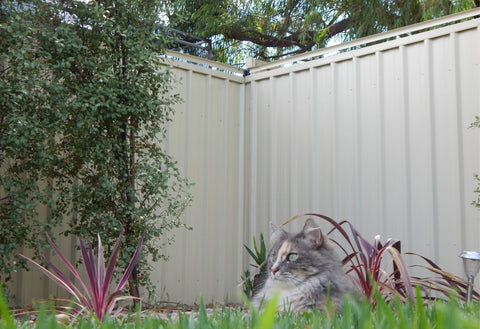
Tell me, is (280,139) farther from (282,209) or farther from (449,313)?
(449,313)

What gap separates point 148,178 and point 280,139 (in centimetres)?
189

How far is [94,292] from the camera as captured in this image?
8.59 feet

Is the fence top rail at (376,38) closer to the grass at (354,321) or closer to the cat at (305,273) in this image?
the cat at (305,273)

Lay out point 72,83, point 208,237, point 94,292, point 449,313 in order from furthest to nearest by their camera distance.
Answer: point 208,237, point 72,83, point 94,292, point 449,313

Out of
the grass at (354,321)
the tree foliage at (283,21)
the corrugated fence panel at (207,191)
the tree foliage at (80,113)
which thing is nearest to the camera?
the grass at (354,321)

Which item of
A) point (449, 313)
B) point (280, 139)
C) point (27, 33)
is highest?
point (27, 33)

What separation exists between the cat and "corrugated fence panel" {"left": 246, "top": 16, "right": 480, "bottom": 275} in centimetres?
205

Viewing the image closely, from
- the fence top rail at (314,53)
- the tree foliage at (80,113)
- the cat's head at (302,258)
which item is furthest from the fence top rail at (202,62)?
the cat's head at (302,258)

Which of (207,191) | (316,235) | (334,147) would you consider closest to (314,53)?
(334,147)

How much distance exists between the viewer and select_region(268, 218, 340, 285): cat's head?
2666mm

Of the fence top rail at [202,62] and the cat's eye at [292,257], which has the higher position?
the fence top rail at [202,62]

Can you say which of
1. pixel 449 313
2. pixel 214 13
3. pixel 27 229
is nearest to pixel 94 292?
pixel 27 229

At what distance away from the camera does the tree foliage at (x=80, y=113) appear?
3.87 meters

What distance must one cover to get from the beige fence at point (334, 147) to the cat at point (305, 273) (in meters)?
2.05
